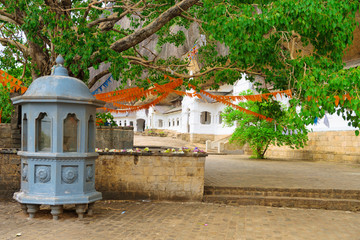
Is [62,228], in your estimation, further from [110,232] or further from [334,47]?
[334,47]

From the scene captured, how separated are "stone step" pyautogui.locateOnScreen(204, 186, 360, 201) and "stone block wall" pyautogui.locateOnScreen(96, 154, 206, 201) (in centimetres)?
81

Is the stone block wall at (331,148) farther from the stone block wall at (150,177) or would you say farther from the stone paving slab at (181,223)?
the stone block wall at (150,177)

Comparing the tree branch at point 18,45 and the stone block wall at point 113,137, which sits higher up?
the tree branch at point 18,45

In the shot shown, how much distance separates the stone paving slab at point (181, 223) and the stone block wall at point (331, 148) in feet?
38.4

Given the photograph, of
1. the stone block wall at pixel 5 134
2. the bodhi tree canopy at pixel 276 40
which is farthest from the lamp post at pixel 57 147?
the stone block wall at pixel 5 134

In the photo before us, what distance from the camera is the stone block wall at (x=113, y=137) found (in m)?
13.8

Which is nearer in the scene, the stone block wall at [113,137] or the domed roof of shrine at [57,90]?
the domed roof of shrine at [57,90]

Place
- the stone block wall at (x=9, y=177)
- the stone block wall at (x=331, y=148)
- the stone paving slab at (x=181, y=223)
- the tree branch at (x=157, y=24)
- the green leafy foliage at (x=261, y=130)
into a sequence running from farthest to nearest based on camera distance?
the green leafy foliage at (x=261, y=130) → the stone block wall at (x=331, y=148) → the tree branch at (x=157, y=24) → the stone block wall at (x=9, y=177) → the stone paving slab at (x=181, y=223)

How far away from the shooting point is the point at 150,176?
27.3 ft

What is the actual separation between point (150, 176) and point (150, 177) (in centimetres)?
2

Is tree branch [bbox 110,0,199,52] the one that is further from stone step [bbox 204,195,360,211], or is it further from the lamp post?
stone step [bbox 204,195,360,211]

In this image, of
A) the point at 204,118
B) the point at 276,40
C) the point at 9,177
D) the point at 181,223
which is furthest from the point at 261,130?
the point at 204,118

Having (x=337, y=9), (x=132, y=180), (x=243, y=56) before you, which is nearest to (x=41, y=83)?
(x=132, y=180)

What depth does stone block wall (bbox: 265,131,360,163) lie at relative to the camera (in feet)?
60.2
